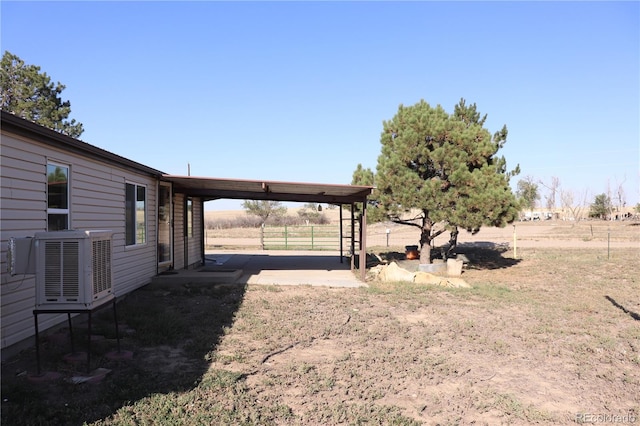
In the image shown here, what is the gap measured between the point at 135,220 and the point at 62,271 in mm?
4702

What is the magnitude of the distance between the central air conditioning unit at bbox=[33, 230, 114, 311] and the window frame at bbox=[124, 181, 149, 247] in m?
4.01

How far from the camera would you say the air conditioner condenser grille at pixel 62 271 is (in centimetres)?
418

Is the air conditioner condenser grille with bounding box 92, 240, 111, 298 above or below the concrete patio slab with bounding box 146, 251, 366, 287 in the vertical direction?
above

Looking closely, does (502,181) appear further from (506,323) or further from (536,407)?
(536,407)

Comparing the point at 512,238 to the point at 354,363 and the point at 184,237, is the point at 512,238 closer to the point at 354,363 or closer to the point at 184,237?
the point at 184,237

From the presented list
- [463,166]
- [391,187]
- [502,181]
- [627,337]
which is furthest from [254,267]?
[627,337]

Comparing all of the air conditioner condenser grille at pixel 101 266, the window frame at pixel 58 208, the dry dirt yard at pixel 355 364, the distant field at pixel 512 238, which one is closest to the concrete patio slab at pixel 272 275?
the dry dirt yard at pixel 355 364

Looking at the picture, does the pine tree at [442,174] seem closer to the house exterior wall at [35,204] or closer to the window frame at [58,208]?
the house exterior wall at [35,204]

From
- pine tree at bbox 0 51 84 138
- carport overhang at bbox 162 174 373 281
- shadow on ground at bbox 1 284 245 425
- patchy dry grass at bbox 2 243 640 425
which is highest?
pine tree at bbox 0 51 84 138

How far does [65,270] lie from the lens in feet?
13.7

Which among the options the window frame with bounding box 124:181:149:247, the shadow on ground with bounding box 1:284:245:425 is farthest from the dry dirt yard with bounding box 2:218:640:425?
the window frame with bounding box 124:181:149:247

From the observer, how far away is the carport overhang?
9.77 meters

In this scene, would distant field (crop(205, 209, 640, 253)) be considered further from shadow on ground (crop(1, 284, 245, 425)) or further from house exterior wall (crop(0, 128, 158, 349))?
house exterior wall (crop(0, 128, 158, 349))

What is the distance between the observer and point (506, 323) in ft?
21.9
